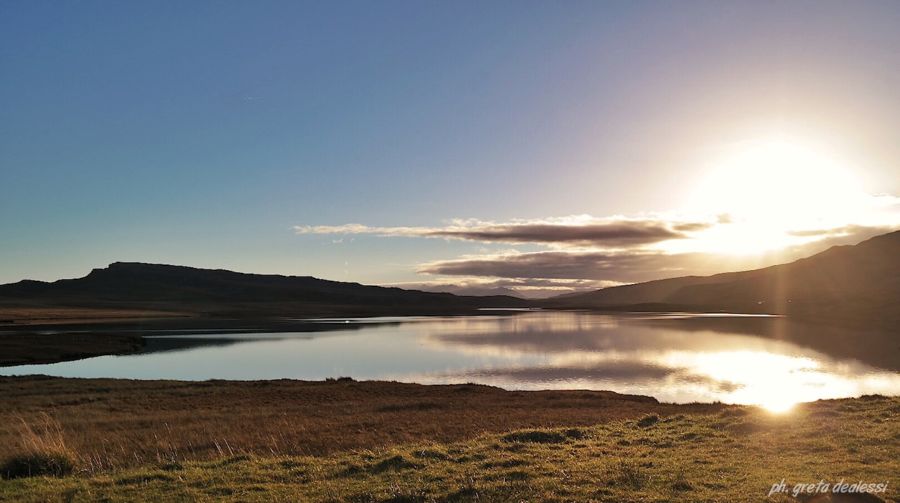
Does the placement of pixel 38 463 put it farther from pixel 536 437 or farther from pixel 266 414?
pixel 266 414

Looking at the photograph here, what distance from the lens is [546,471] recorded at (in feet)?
46.2

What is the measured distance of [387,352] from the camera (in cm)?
8712

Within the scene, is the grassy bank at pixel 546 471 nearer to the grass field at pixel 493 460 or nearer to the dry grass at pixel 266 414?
the grass field at pixel 493 460

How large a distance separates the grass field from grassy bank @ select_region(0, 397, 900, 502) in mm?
45

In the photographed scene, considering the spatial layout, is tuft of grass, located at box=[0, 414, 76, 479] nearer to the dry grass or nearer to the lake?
the dry grass

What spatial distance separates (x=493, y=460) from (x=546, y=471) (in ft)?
5.99

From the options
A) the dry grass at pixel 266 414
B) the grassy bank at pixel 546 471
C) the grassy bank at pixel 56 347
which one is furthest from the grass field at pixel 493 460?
the grassy bank at pixel 56 347

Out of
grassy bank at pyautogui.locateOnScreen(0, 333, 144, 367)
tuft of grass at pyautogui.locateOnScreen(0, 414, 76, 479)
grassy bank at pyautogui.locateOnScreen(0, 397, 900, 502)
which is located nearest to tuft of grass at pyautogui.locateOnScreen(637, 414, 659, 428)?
grassy bank at pyautogui.locateOnScreen(0, 397, 900, 502)

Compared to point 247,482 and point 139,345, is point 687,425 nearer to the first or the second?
point 247,482

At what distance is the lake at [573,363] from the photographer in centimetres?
5153

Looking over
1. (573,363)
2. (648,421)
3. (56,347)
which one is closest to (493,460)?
(648,421)

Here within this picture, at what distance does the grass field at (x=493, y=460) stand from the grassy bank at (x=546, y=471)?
45 mm

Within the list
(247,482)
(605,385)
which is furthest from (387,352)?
(247,482)

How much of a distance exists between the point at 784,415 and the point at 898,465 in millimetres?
8423
